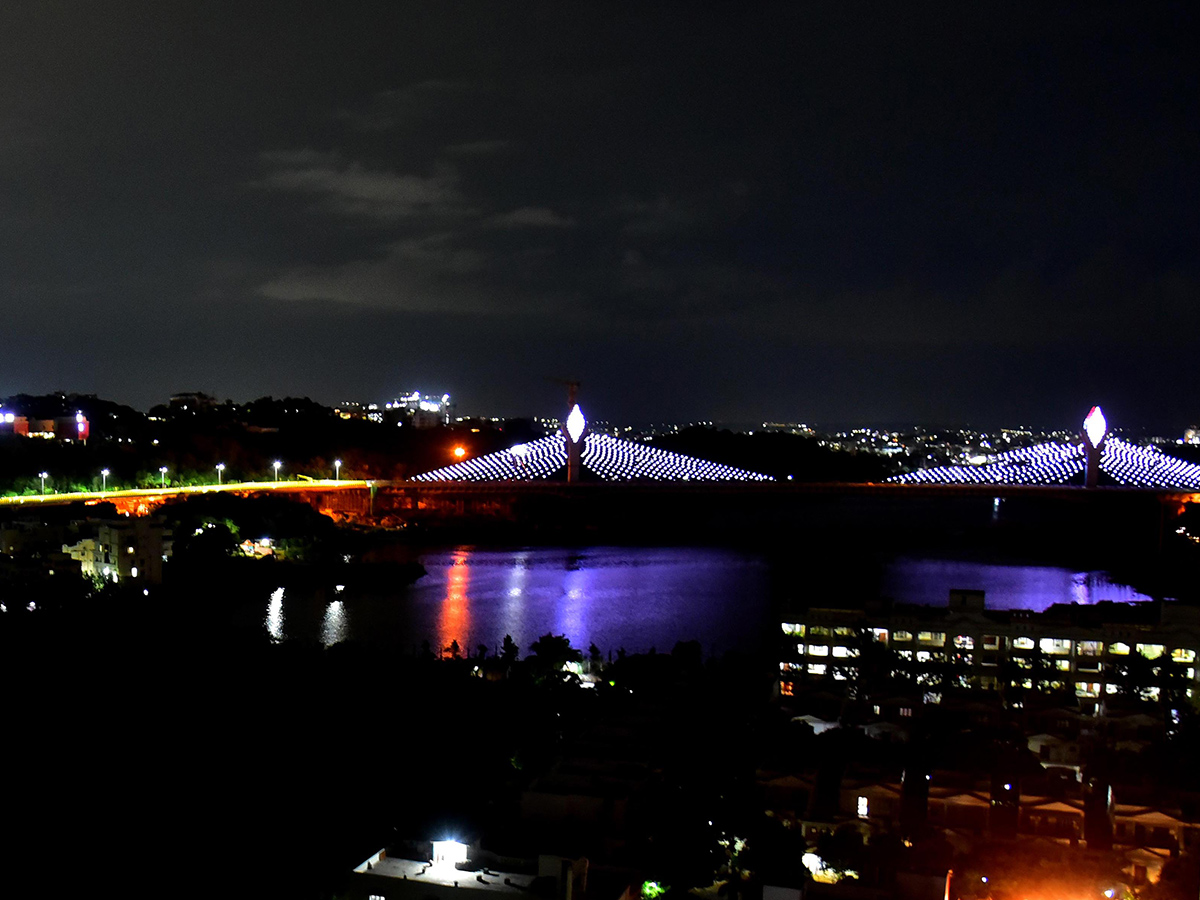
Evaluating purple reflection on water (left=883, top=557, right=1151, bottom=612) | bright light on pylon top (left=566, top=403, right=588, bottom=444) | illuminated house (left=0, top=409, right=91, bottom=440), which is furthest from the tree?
illuminated house (left=0, top=409, right=91, bottom=440)

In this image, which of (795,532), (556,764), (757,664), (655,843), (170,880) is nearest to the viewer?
(655,843)

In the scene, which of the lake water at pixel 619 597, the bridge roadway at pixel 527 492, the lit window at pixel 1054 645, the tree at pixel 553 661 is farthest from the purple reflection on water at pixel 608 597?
the lit window at pixel 1054 645

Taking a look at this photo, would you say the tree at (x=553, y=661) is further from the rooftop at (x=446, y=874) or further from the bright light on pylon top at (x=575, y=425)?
the bright light on pylon top at (x=575, y=425)

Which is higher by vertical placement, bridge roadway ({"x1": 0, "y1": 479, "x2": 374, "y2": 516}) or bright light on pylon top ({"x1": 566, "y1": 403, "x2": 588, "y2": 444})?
bright light on pylon top ({"x1": 566, "y1": 403, "x2": 588, "y2": 444})

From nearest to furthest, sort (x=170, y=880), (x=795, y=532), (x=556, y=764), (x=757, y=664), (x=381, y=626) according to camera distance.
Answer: (x=170, y=880) → (x=556, y=764) → (x=757, y=664) → (x=381, y=626) → (x=795, y=532)

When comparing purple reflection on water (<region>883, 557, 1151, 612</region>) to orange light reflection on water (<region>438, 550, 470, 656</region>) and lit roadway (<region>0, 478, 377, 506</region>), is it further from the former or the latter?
lit roadway (<region>0, 478, 377, 506</region>)

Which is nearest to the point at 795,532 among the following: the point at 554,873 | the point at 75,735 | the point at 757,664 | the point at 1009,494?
the point at 1009,494

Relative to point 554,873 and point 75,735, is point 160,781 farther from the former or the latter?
point 554,873

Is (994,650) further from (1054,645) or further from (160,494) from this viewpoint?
(160,494)
